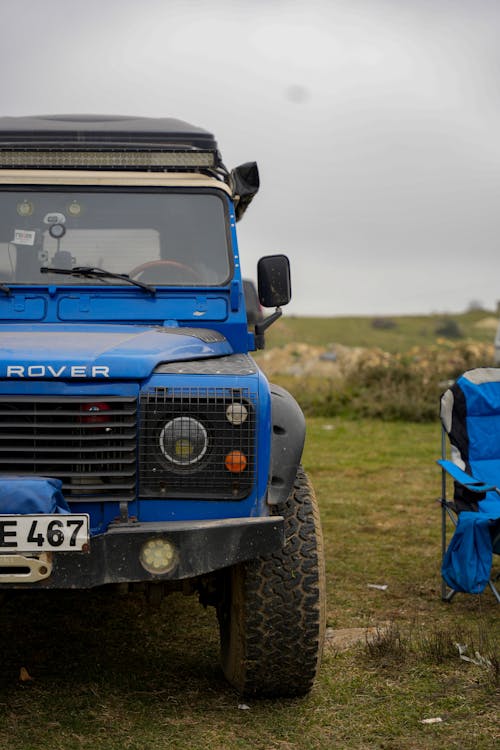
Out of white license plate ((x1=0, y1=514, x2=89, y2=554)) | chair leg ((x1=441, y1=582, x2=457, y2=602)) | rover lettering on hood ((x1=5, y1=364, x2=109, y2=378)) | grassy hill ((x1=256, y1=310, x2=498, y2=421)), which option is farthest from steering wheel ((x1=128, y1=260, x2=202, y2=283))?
grassy hill ((x1=256, y1=310, x2=498, y2=421))

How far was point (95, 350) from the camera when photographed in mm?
3805

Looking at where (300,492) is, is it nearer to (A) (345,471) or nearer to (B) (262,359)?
(A) (345,471)

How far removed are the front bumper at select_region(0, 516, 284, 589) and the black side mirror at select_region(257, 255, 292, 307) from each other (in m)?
1.88

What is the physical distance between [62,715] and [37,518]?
1023mm

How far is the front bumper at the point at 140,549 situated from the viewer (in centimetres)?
340

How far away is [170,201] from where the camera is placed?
506 cm

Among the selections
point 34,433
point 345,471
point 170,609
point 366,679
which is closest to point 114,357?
point 34,433

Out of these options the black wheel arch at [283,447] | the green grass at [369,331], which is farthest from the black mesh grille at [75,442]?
the green grass at [369,331]

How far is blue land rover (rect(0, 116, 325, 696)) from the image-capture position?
11.3ft

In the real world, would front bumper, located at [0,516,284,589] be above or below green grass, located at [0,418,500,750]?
above

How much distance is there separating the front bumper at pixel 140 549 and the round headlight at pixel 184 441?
239 mm

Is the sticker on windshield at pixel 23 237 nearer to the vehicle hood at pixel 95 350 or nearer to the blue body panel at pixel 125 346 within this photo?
the blue body panel at pixel 125 346

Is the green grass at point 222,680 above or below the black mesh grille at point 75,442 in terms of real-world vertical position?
below

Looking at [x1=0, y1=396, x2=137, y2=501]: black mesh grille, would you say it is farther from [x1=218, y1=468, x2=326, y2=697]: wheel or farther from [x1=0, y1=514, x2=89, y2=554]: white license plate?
[x1=218, y1=468, x2=326, y2=697]: wheel
